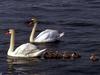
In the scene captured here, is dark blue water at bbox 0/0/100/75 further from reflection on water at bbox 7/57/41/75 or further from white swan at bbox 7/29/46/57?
white swan at bbox 7/29/46/57

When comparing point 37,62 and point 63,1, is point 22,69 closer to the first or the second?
point 37,62

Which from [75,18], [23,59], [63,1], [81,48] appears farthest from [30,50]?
[63,1]

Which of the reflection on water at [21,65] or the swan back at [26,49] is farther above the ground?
the swan back at [26,49]

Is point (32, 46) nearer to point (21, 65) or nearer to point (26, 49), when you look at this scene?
point (26, 49)

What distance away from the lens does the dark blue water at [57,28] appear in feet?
111

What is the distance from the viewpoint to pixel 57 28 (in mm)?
43062

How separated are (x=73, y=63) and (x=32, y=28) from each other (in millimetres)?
8650

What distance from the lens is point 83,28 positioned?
42.9 meters

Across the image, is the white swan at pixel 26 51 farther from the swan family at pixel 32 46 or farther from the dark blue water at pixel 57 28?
the dark blue water at pixel 57 28

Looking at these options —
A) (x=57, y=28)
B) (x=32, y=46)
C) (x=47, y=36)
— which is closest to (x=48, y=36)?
(x=47, y=36)

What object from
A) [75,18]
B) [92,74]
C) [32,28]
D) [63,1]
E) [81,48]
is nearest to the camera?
[92,74]

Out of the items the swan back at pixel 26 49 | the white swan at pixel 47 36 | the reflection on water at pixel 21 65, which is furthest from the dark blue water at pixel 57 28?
the swan back at pixel 26 49

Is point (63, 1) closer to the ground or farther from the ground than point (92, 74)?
farther from the ground

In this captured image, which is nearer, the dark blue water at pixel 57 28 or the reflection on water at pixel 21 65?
the reflection on water at pixel 21 65
